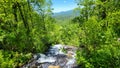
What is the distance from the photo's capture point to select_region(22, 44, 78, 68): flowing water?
28.4 m

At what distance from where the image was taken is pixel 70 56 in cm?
3022

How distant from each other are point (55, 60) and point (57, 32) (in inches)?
512

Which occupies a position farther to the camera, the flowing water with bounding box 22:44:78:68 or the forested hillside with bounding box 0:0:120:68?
the flowing water with bounding box 22:44:78:68

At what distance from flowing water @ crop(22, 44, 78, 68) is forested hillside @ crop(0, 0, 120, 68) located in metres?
1.35

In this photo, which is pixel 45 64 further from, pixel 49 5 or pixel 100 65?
pixel 49 5

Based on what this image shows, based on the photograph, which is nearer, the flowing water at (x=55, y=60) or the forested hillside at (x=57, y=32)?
the forested hillside at (x=57, y=32)

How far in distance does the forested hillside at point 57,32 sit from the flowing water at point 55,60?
1.35 meters

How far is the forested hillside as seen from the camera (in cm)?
2166

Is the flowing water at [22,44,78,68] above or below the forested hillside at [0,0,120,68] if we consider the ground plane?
below

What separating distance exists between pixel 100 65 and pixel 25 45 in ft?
A: 50.3

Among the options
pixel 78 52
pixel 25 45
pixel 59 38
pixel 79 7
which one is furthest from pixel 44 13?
pixel 78 52

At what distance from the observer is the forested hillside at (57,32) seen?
21656 millimetres

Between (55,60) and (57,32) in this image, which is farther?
(57,32)

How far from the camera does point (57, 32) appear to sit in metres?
42.5
